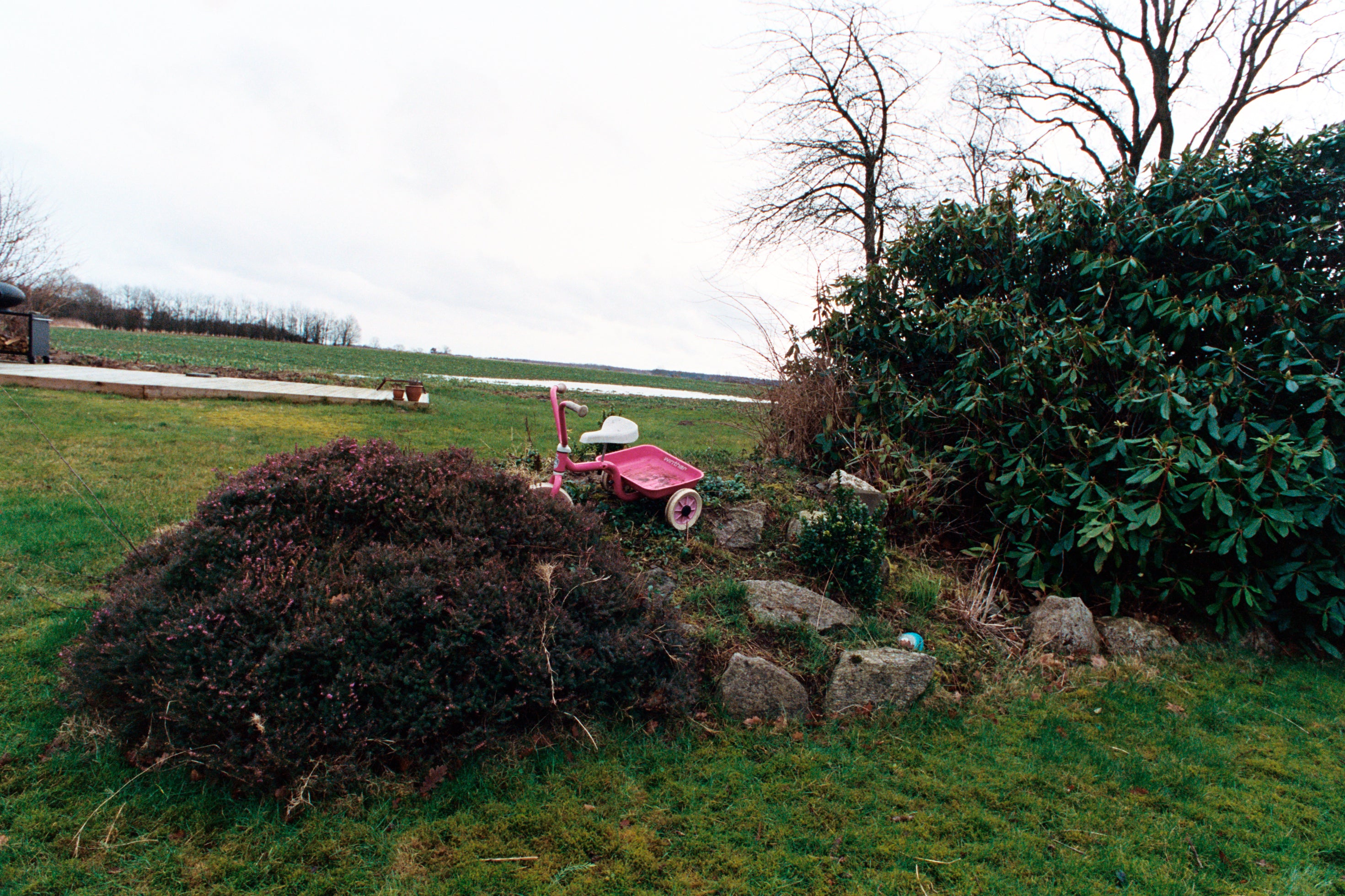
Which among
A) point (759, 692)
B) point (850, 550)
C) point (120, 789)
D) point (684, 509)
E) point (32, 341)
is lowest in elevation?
point (120, 789)

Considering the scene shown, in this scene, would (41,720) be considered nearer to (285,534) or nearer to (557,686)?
(285,534)

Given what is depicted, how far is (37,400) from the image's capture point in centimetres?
895

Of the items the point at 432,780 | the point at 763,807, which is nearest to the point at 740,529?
the point at 763,807

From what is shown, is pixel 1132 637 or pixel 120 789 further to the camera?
pixel 1132 637

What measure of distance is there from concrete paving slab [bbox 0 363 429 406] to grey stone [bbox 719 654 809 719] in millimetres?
10426

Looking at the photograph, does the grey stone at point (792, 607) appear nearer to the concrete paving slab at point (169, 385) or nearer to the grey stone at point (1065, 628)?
the grey stone at point (1065, 628)

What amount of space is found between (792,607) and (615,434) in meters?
1.67

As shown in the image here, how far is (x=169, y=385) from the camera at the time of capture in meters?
10.6

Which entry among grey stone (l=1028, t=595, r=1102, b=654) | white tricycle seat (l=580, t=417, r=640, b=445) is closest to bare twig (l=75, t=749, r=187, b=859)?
white tricycle seat (l=580, t=417, r=640, b=445)

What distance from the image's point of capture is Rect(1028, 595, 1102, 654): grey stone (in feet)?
14.2

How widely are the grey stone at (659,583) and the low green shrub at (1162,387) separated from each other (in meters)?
2.85

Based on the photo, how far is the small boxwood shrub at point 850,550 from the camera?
14.0ft

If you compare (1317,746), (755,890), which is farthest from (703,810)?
(1317,746)

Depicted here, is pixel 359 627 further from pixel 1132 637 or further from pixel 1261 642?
pixel 1261 642
